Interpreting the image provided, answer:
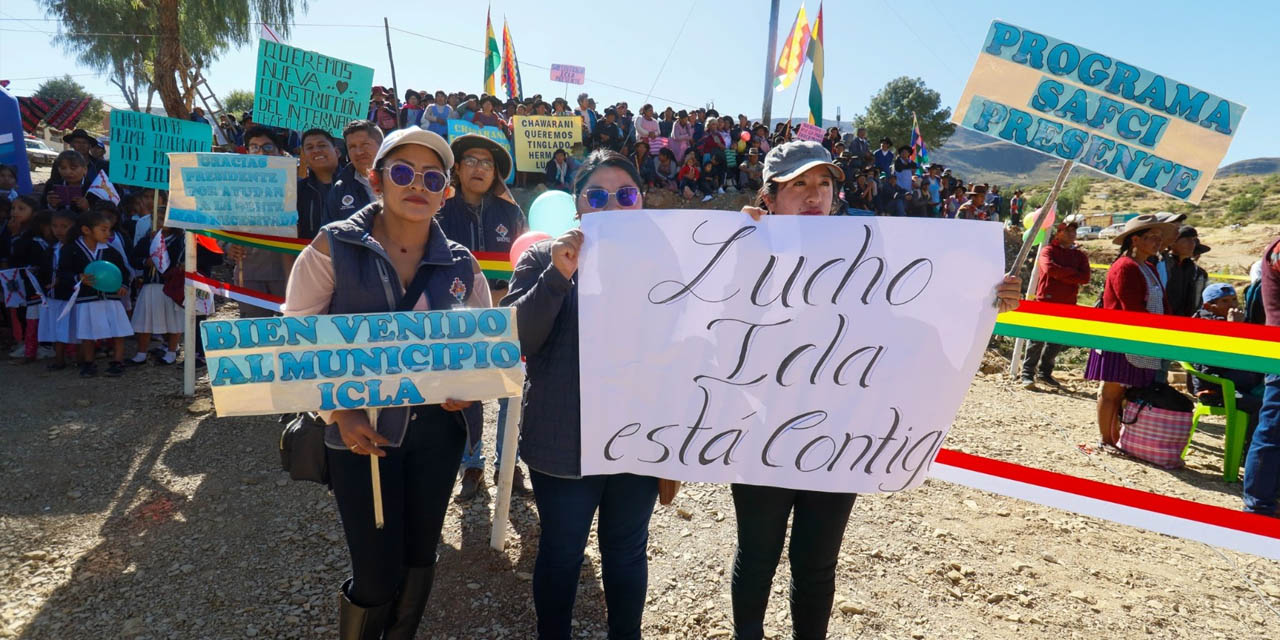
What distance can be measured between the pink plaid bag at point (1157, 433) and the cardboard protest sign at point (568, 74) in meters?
17.4

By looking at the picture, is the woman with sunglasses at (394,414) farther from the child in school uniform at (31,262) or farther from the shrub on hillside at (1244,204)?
the shrub on hillside at (1244,204)

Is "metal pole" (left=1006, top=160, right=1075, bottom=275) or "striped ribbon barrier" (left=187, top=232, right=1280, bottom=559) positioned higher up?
"metal pole" (left=1006, top=160, right=1075, bottom=275)

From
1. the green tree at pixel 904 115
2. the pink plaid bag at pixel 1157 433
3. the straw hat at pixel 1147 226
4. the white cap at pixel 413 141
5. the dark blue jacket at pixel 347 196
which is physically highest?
the green tree at pixel 904 115

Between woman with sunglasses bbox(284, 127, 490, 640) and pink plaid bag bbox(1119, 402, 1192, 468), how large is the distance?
568cm

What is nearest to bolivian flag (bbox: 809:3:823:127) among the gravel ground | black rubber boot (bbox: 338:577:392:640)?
the gravel ground

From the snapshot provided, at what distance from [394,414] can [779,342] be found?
1165 mm

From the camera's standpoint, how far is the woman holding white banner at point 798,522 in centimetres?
206

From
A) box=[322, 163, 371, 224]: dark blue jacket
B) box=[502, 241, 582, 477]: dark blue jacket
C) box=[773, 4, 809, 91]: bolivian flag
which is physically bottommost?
box=[502, 241, 582, 477]: dark blue jacket

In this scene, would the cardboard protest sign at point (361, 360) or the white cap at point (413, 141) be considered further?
the white cap at point (413, 141)

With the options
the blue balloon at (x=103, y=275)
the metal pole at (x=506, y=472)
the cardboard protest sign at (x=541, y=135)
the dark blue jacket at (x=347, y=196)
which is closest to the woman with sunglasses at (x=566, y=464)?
the metal pole at (x=506, y=472)

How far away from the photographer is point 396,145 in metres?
1.95

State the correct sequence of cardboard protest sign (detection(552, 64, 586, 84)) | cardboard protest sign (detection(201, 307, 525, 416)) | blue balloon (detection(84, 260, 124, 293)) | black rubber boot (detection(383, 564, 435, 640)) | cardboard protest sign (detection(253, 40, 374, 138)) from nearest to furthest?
cardboard protest sign (detection(201, 307, 525, 416)) → black rubber boot (detection(383, 564, 435, 640)) → cardboard protest sign (detection(253, 40, 374, 138)) → blue balloon (detection(84, 260, 124, 293)) → cardboard protest sign (detection(552, 64, 586, 84))

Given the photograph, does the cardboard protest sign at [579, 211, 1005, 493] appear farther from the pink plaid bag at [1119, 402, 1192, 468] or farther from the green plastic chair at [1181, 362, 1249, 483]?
the green plastic chair at [1181, 362, 1249, 483]

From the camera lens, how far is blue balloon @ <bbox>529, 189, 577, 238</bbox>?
8.92 ft
